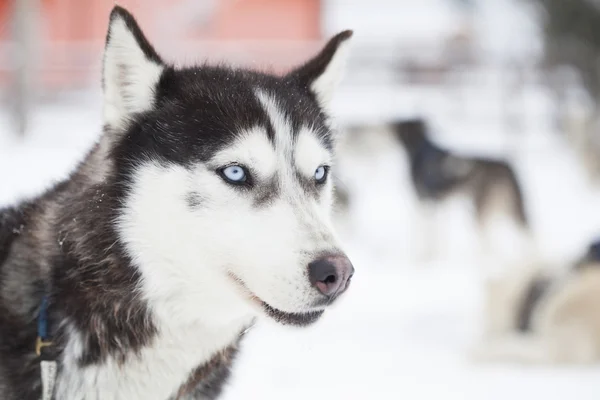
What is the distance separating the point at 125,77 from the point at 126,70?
22 millimetres

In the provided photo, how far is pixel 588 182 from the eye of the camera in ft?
30.3

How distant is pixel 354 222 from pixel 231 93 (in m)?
5.35

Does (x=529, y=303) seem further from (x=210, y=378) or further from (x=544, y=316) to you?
(x=210, y=378)

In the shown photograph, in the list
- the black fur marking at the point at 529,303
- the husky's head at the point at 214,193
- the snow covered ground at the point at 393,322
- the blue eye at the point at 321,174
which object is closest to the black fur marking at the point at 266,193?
the husky's head at the point at 214,193

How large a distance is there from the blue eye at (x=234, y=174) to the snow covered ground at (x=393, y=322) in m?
0.36

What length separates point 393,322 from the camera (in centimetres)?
427

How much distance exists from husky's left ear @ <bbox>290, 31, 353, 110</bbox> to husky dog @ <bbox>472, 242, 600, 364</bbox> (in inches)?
75.9

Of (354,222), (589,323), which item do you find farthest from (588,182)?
(589,323)

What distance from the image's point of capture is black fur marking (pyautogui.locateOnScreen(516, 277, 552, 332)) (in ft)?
12.6

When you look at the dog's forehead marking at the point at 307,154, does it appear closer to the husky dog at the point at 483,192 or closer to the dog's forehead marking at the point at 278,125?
the dog's forehead marking at the point at 278,125

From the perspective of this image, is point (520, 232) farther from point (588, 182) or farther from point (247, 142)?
point (247, 142)

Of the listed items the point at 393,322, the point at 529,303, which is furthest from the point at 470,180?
the point at 529,303

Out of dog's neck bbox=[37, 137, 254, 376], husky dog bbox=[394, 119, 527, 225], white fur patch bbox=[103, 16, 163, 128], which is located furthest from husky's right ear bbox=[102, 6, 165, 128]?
husky dog bbox=[394, 119, 527, 225]

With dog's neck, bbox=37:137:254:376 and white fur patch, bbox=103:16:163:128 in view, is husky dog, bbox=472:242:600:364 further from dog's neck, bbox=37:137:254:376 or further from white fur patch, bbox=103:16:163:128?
white fur patch, bbox=103:16:163:128
